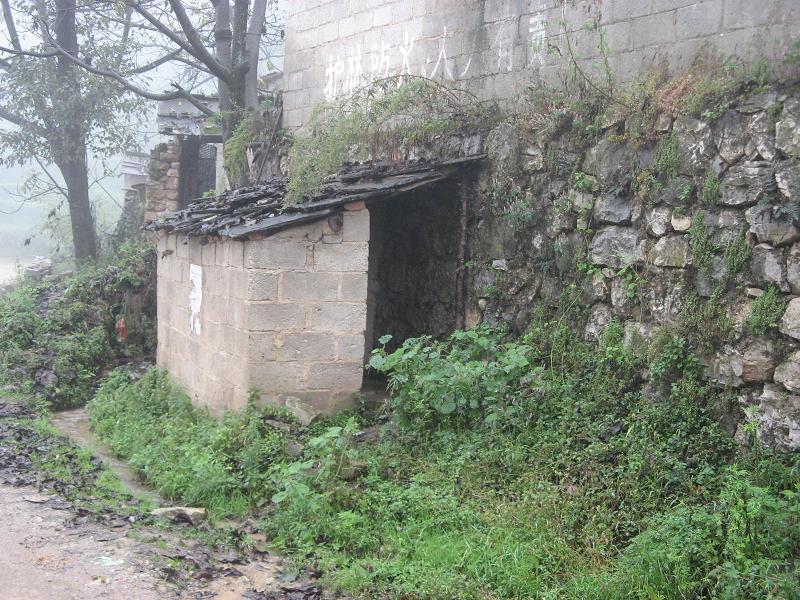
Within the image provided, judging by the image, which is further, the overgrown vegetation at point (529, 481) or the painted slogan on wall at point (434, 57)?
the painted slogan on wall at point (434, 57)

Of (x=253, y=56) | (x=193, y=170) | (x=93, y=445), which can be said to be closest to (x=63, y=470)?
(x=93, y=445)

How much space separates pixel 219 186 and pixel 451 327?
7.72 metres

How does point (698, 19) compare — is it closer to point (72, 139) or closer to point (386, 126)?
point (386, 126)

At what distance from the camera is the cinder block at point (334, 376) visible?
304 inches

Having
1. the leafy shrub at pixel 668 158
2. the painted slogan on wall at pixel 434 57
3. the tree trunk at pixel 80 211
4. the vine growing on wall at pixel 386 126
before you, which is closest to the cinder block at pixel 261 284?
the vine growing on wall at pixel 386 126

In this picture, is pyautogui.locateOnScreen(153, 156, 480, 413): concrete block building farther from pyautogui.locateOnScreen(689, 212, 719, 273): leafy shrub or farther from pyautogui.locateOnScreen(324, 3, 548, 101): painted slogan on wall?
pyautogui.locateOnScreen(689, 212, 719, 273): leafy shrub

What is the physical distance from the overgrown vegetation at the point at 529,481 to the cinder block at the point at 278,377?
1.29 ft

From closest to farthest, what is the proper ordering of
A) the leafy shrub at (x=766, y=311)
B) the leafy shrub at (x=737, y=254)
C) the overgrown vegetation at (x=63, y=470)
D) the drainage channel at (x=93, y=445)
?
1. the leafy shrub at (x=766, y=311)
2. the leafy shrub at (x=737, y=254)
3. the overgrown vegetation at (x=63, y=470)
4. the drainage channel at (x=93, y=445)

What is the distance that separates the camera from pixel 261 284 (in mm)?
7434

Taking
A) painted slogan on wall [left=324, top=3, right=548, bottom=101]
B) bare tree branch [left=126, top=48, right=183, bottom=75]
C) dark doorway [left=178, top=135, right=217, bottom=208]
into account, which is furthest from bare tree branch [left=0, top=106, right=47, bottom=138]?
painted slogan on wall [left=324, top=3, right=548, bottom=101]

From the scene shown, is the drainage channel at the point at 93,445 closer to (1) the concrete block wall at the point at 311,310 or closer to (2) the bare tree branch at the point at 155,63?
(1) the concrete block wall at the point at 311,310

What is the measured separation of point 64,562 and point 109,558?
10.4 inches

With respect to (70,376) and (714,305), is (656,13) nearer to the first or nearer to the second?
(714,305)

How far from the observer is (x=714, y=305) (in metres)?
5.65
